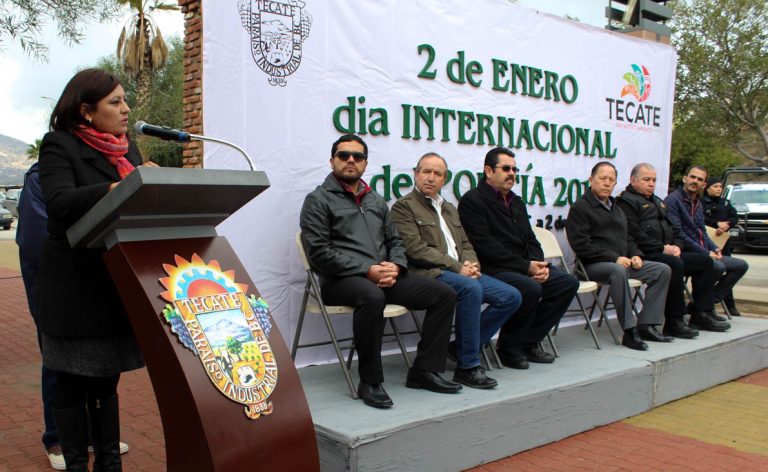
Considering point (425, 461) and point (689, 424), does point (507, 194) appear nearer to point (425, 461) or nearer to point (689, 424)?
point (689, 424)

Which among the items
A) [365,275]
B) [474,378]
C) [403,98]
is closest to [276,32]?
[403,98]

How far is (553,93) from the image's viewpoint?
6.80 metres

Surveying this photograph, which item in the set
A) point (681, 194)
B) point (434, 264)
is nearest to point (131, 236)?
point (434, 264)

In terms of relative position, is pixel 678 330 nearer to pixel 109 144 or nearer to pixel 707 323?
pixel 707 323

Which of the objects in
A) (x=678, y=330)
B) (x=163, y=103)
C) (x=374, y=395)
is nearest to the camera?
(x=374, y=395)

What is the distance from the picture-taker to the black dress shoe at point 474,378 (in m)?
4.21

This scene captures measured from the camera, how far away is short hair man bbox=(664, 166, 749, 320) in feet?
22.7

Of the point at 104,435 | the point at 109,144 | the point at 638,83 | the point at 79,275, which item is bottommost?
the point at 104,435

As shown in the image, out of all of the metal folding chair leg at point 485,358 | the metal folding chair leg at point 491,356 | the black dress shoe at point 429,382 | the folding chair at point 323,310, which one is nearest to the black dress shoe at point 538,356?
the metal folding chair leg at point 491,356

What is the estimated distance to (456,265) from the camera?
473 centimetres

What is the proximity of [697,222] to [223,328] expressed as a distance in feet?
19.6

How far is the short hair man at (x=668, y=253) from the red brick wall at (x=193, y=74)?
3.98m

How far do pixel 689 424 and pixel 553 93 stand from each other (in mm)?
3451

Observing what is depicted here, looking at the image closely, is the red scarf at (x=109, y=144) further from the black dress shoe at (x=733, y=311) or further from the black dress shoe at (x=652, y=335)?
the black dress shoe at (x=733, y=311)
